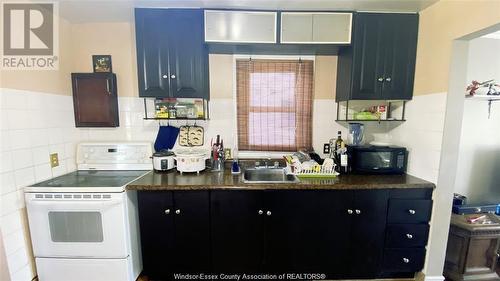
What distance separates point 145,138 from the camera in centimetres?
227

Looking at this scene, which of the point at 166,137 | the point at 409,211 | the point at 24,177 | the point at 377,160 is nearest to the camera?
the point at 24,177

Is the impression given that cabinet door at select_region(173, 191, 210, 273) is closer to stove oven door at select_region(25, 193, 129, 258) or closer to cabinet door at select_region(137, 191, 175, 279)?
cabinet door at select_region(137, 191, 175, 279)

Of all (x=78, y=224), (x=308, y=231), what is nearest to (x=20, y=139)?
(x=78, y=224)

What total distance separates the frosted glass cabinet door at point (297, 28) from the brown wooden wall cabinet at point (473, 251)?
2.09 m

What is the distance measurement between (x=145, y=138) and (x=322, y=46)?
6.44 ft

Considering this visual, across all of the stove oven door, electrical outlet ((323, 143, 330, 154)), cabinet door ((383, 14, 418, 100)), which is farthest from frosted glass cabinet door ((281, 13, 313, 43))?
the stove oven door

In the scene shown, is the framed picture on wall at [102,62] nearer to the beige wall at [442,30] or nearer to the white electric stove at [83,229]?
the white electric stove at [83,229]

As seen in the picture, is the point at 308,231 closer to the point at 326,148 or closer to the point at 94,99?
the point at 326,148

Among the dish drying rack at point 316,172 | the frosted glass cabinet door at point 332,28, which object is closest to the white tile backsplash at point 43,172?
the dish drying rack at point 316,172

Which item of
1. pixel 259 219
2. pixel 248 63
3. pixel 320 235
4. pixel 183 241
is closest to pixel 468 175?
pixel 320 235

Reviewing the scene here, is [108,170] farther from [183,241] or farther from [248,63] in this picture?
[248,63]

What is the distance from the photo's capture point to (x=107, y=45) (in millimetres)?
2152

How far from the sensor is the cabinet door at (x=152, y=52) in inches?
73.5

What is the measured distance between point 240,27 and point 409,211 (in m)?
2.08
